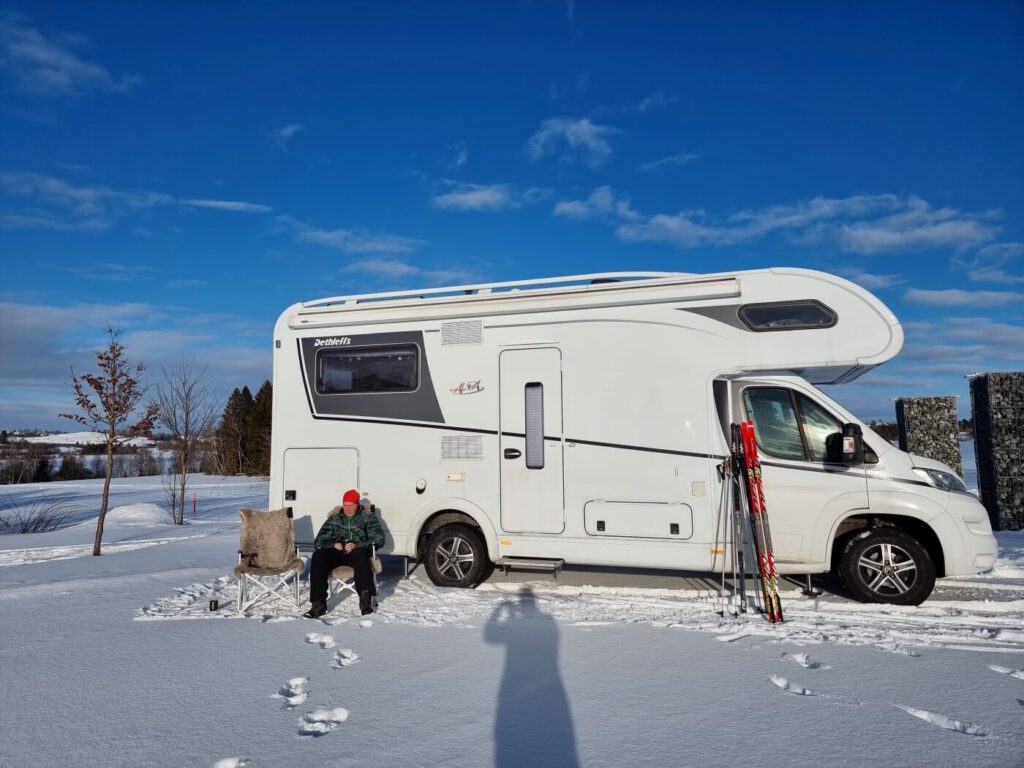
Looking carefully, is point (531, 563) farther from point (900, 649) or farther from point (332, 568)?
point (900, 649)

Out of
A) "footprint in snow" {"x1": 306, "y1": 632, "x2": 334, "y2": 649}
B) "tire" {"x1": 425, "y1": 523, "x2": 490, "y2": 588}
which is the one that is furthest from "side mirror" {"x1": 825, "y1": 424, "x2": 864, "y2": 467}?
"footprint in snow" {"x1": 306, "y1": 632, "x2": 334, "y2": 649}

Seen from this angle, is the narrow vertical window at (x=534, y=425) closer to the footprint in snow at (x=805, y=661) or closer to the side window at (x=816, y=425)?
the side window at (x=816, y=425)

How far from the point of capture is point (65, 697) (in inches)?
157

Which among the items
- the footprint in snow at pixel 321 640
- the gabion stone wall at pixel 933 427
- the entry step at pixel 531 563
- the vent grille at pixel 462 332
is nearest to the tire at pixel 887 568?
the entry step at pixel 531 563

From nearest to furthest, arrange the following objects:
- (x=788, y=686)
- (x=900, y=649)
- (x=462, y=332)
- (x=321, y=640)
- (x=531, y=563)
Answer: (x=788, y=686), (x=900, y=649), (x=321, y=640), (x=531, y=563), (x=462, y=332)

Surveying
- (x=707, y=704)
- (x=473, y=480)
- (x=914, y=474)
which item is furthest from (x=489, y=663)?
(x=914, y=474)

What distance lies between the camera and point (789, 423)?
6.18 metres

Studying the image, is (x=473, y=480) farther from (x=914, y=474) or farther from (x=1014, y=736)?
(x=1014, y=736)

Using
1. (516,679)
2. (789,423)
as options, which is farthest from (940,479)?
(516,679)

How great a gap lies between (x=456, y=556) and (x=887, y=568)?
13.5ft

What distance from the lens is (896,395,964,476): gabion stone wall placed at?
11.3 meters

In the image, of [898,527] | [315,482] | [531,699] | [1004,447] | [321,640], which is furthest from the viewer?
[1004,447]

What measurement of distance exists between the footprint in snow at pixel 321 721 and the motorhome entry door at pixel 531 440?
3.08 m

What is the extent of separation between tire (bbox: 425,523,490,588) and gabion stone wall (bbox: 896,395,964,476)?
8722 millimetres
